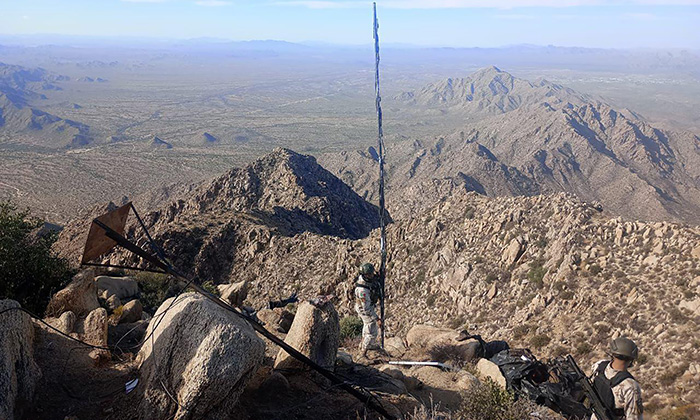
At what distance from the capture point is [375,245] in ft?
85.3

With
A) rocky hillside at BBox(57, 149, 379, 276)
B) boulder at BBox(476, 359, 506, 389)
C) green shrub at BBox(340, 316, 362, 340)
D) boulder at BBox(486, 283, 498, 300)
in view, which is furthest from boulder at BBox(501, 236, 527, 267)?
rocky hillside at BBox(57, 149, 379, 276)

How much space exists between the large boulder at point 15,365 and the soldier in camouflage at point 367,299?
6708 mm

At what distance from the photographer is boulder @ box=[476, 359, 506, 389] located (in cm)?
980

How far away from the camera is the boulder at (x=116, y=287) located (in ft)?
48.7

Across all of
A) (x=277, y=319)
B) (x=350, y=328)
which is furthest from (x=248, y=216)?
(x=277, y=319)

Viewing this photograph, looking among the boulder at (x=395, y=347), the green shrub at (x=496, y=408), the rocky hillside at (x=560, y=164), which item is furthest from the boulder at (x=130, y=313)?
the rocky hillside at (x=560, y=164)

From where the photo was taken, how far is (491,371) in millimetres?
10320

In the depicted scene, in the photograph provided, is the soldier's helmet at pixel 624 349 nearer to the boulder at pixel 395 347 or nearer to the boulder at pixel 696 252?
the boulder at pixel 395 347

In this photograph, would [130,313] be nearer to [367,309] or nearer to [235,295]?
[235,295]

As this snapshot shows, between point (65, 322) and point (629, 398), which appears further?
point (65, 322)

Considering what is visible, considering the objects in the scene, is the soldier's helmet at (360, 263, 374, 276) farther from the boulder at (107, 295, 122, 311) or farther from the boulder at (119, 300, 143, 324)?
the boulder at (107, 295, 122, 311)

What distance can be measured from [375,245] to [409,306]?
4317mm

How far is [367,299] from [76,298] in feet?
23.2

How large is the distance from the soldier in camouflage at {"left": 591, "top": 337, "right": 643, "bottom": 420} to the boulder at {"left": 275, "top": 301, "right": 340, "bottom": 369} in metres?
4.73
